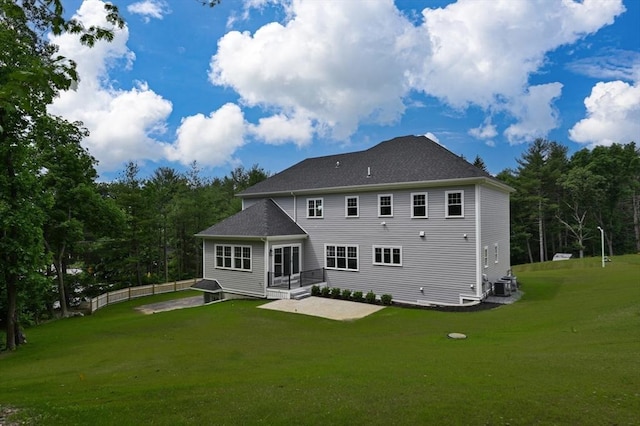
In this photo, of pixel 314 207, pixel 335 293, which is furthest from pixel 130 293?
pixel 335 293

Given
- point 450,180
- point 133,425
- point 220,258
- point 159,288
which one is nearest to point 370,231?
point 450,180

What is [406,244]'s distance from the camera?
18703 mm

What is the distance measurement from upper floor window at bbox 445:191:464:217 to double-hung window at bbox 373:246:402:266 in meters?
3.14

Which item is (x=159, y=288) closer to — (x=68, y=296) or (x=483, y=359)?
(x=68, y=296)

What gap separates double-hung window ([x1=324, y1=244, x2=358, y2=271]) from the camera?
20.6m

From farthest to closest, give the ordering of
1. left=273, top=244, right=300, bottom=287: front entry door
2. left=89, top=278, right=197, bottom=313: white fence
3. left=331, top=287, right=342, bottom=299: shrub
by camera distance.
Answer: left=89, top=278, right=197, bottom=313: white fence, left=273, top=244, right=300, bottom=287: front entry door, left=331, top=287, right=342, bottom=299: shrub

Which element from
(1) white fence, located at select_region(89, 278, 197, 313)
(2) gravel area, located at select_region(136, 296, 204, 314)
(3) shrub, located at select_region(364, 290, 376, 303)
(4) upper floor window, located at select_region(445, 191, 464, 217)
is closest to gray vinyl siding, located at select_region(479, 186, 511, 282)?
(4) upper floor window, located at select_region(445, 191, 464, 217)

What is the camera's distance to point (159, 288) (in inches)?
1144

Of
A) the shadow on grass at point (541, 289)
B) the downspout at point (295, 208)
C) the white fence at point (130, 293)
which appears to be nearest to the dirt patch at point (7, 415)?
the downspout at point (295, 208)

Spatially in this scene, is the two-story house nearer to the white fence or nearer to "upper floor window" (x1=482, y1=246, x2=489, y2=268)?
"upper floor window" (x1=482, y1=246, x2=489, y2=268)

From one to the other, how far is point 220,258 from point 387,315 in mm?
10701

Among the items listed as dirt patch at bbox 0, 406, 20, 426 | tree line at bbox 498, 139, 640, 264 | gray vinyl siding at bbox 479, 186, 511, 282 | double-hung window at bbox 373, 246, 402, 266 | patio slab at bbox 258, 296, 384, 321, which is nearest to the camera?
dirt patch at bbox 0, 406, 20, 426

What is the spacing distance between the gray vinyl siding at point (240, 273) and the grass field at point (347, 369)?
4329mm

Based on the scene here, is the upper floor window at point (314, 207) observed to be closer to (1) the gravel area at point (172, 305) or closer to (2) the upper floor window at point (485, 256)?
(1) the gravel area at point (172, 305)
